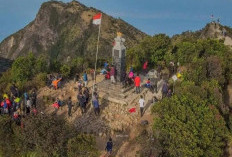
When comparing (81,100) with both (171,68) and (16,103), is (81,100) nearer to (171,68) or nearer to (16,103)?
(16,103)

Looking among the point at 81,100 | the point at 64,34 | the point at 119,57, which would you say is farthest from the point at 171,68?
the point at 64,34

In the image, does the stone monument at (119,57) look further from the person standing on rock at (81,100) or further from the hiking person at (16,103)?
the hiking person at (16,103)

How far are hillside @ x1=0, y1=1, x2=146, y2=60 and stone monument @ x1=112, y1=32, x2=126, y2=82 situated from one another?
195ft

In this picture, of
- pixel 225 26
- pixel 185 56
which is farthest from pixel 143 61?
pixel 225 26

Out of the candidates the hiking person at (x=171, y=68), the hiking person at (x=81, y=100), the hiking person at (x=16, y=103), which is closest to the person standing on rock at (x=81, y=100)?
the hiking person at (x=81, y=100)

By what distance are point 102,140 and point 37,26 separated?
10382cm

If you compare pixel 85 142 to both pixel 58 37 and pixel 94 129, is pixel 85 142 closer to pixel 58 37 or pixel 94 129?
pixel 94 129

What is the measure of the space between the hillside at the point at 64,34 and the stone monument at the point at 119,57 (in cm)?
5947

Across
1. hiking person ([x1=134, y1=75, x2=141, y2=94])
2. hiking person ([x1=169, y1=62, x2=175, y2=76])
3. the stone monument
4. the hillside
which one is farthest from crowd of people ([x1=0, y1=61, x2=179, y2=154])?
the hillside

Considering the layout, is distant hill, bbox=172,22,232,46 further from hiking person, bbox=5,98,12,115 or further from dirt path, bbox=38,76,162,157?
hiking person, bbox=5,98,12,115

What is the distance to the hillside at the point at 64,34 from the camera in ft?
304

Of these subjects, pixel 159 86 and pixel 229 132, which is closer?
pixel 229 132

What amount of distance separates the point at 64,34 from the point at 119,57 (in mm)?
86414

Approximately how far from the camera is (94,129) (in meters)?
18.9
